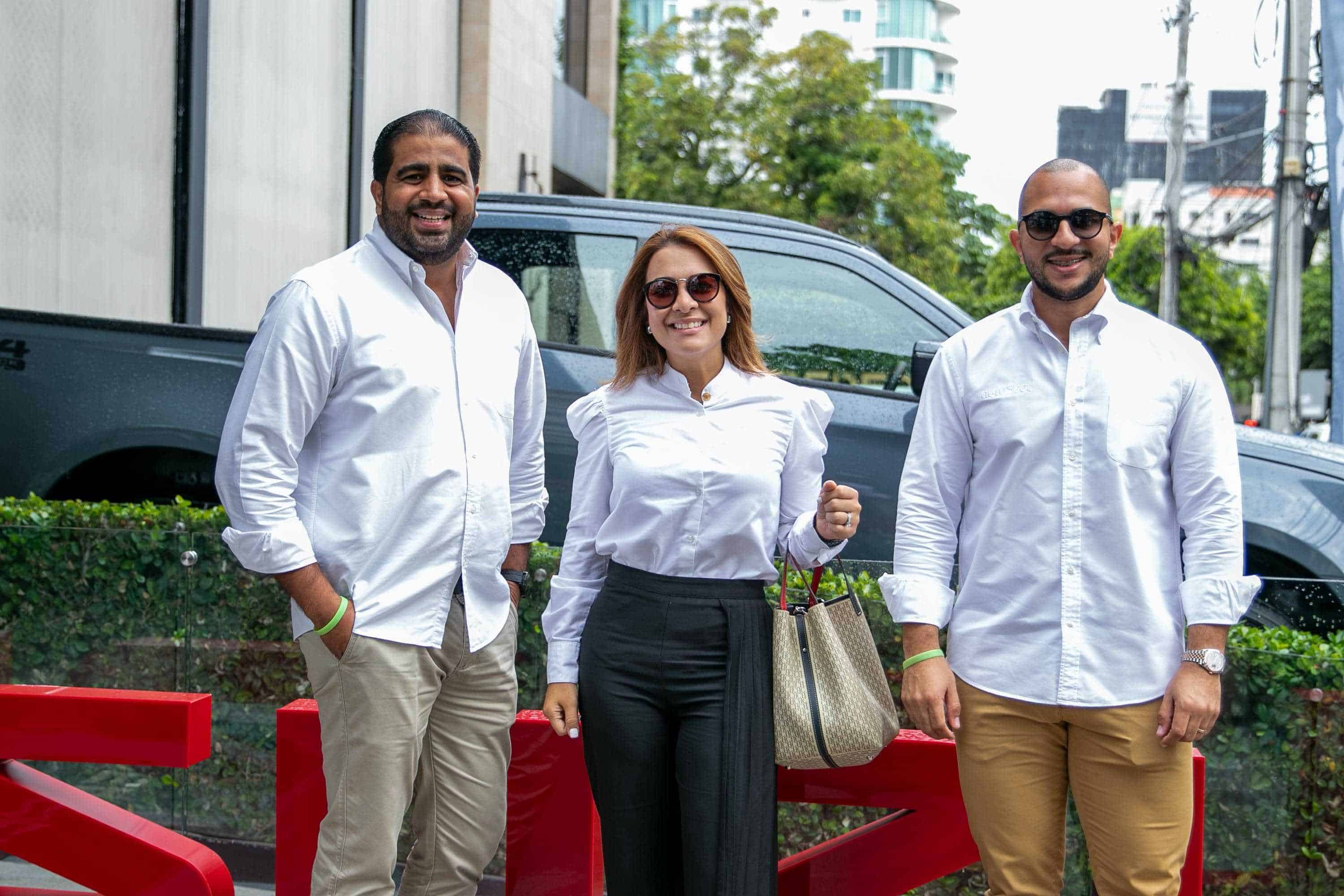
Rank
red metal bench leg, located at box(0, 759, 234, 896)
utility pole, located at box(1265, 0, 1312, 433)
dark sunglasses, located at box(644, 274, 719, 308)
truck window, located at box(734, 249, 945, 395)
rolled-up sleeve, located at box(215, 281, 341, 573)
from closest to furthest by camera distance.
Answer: rolled-up sleeve, located at box(215, 281, 341, 573) < dark sunglasses, located at box(644, 274, 719, 308) < red metal bench leg, located at box(0, 759, 234, 896) < truck window, located at box(734, 249, 945, 395) < utility pole, located at box(1265, 0, 1312, 433)

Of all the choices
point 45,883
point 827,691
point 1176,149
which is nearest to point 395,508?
point 827,691

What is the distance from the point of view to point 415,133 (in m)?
3.03

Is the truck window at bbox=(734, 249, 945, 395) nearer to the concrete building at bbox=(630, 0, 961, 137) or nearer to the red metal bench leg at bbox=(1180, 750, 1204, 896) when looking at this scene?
the red metal bench leg at bbox=(1180, 750, 1204, 896)

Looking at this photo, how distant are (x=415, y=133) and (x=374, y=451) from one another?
709 millimetres

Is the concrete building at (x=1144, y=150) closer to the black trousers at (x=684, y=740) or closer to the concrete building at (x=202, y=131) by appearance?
the concrete building at (x=202, y=131)

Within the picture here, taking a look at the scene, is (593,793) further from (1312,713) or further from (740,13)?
(740,13)

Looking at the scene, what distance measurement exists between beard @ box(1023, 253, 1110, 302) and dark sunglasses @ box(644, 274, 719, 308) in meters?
0.66

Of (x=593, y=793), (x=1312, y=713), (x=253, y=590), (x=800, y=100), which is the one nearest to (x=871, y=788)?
(x=593, y=793)

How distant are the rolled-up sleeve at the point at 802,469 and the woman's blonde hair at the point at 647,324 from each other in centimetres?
15

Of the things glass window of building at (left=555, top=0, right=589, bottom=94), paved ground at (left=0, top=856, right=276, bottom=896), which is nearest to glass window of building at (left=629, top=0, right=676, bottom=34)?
glass window of building at (left=555, top=0, right=589, bottom=94)

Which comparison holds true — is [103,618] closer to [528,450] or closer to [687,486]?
[528,450]

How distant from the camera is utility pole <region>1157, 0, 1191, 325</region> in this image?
28.0 metres

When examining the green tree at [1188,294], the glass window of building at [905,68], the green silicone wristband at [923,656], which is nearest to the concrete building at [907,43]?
the glass window of building at [905,68]

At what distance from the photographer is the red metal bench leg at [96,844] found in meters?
3.48
